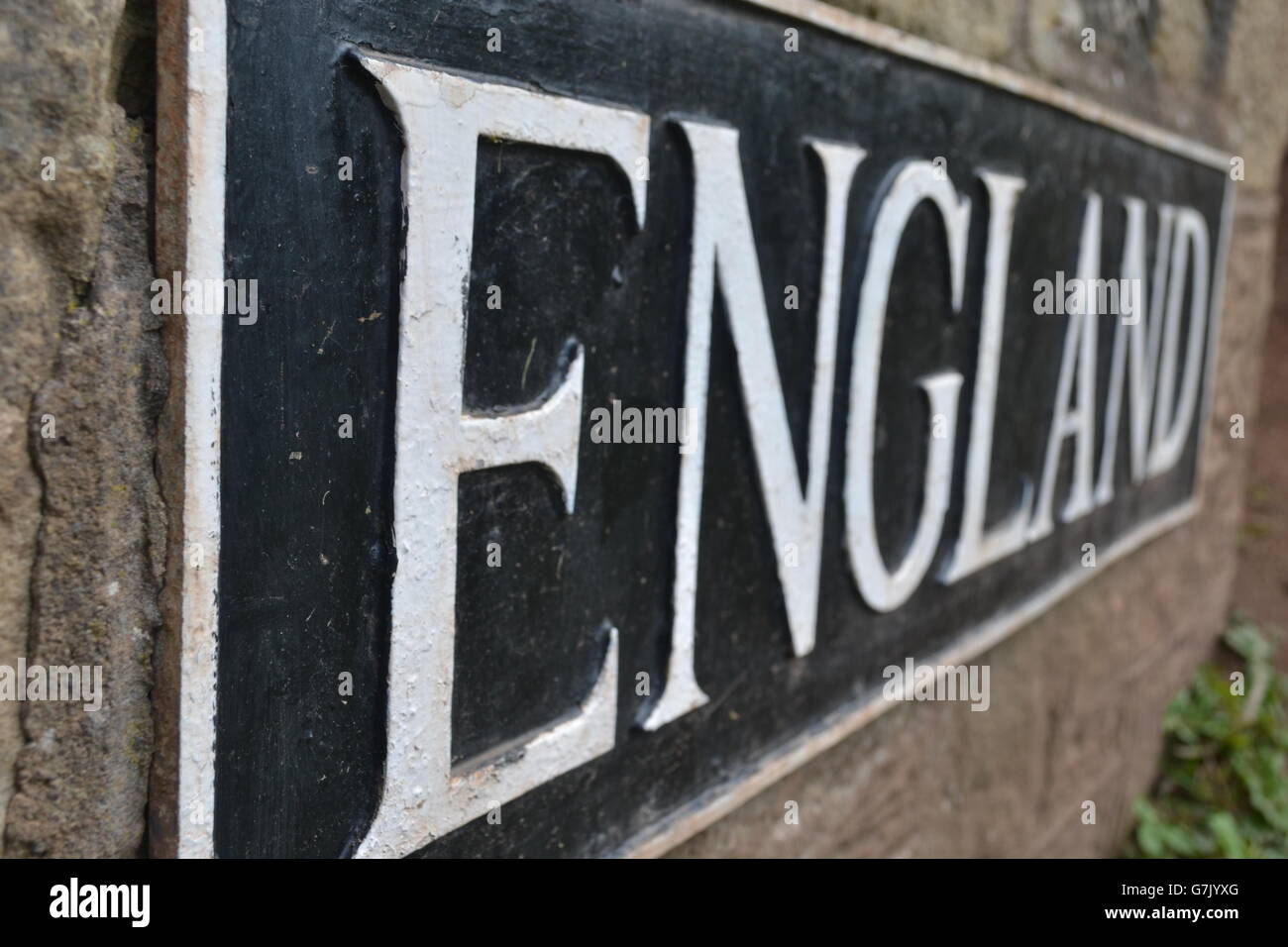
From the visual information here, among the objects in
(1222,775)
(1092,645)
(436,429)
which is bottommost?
(1222,775)

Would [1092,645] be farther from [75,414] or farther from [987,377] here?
[75,414]

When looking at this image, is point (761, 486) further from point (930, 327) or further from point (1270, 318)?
point (1270, 318)

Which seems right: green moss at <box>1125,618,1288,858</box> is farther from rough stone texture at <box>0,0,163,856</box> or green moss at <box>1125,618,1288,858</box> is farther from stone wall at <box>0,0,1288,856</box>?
rough stone texture at <box>0,0,163,856</box>

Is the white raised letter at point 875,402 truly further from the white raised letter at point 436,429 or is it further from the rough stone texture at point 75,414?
the rough stone texture at point 75,414

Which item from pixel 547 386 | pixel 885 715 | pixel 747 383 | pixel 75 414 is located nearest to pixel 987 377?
pixel 885 715

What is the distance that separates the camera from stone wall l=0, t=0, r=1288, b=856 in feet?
1.82

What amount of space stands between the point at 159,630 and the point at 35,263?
0.68 ft

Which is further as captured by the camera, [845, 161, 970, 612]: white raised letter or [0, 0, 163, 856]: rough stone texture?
[845, 161, 970, 612]: white raised letter

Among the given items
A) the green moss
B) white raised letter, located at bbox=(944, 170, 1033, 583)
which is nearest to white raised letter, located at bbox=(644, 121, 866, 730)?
white raised letter, located at bbox=(944, 170, 1033, 583)

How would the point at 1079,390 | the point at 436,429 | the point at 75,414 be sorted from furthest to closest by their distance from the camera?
the point at 1079,390 → the point at 436,429 → the point at 75,414

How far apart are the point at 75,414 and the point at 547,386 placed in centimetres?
34

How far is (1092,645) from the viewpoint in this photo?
2072 mm

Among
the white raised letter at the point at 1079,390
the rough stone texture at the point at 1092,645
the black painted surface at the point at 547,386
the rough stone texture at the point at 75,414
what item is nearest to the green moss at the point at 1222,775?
the rough stone texture at the point at 1092,645

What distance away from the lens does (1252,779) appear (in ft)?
8.20
